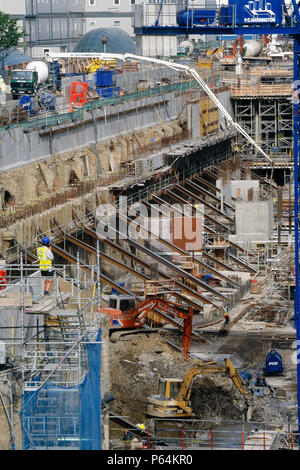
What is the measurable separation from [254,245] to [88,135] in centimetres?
1007

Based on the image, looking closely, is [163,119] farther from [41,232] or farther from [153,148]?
[41,232]

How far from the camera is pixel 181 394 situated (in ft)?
104

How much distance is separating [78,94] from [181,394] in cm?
3244

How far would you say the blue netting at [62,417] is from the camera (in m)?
19.6

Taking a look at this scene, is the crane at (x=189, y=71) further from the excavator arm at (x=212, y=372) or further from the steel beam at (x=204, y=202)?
the excavator arm at (x=212, y=372)

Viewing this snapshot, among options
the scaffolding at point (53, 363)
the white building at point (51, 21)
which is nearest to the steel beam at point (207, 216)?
the scaffolding at point (53, 363)

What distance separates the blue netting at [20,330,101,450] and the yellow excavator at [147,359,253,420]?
10444mm

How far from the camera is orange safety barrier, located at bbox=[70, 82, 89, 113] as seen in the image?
6066 cm

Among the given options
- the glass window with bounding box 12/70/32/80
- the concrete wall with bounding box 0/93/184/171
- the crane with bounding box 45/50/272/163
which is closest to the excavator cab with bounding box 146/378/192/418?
the concrete wall with bounding box 0/93/184/171

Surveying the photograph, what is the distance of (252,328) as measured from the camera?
40.9 m

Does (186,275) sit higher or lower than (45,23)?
lower

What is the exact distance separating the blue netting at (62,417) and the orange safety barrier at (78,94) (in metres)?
40.3
